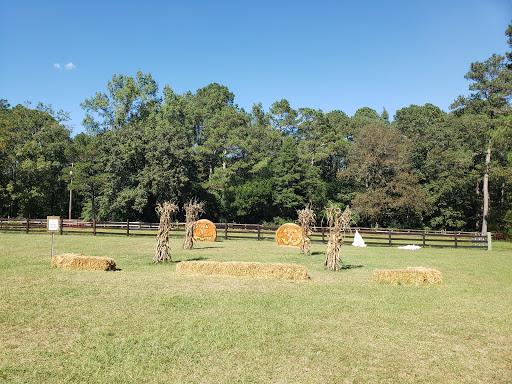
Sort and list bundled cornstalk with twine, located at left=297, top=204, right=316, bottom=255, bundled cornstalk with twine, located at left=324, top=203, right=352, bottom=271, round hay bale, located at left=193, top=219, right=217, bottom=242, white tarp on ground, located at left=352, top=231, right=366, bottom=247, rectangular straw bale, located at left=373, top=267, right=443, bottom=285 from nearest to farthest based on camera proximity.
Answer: rectangular straw bale, located at left=373, top=267, right=443, bottom=285 → bundled cornstalk with twine, located at left=324, top=203, right=352, bottom=271 → bundled cornstalk with twine, located at left=297, top=204, right=316, bottom=255 → round hay bale, located at left=193, top=219, right=217, bottom=242 → white tarp on ground, located at left=352, top=231, right=366, bottom=247

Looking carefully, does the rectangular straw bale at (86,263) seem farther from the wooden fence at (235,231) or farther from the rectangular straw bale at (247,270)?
the wooden fence at (235,231)

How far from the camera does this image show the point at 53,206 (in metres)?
52.8

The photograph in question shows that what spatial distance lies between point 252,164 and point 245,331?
46.3 m

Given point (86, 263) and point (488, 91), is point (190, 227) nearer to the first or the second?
point (86, 263)

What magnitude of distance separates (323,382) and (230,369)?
1.13 metres

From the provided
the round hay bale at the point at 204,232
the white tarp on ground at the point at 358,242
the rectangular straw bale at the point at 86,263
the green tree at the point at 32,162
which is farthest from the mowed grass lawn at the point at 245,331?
the green tree at the point at 32,162

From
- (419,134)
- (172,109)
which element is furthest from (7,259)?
(419,134)

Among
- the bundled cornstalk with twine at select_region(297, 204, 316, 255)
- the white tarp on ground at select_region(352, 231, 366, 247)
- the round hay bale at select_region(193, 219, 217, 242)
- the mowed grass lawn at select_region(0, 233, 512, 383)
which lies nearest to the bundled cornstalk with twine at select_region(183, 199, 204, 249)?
the round hay bale at select_region(193, 219, 217, 242)

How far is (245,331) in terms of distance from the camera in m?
5.98

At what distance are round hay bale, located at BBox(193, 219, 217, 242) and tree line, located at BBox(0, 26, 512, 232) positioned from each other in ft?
44.7

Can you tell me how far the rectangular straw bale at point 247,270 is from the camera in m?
10.6

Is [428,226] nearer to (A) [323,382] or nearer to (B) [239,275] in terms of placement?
(B) [239,275]

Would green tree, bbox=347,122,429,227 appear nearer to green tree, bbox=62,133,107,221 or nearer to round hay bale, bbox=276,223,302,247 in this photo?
round hay bale, bbox=276,223,302,247

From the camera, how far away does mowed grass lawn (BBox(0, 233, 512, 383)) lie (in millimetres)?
4598
